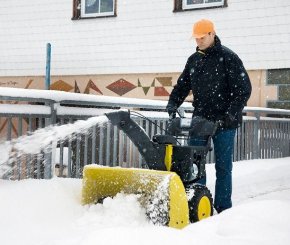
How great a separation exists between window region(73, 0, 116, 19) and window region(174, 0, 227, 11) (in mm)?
1715

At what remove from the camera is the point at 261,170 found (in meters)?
7.96

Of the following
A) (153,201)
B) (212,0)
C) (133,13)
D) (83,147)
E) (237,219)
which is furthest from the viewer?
(133,13)

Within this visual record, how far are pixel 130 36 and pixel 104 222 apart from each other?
28.5 ft

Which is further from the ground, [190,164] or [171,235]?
[190,164]

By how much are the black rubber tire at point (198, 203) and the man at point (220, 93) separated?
58 cm

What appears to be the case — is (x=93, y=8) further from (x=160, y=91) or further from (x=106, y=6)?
(x=160, y=91)

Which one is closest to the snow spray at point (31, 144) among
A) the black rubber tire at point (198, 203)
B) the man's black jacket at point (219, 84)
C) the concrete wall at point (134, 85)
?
the man's black jacket at point (219, 84)

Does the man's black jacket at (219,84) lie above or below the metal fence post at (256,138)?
above

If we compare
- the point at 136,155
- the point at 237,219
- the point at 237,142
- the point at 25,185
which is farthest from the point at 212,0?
the point at 237,219

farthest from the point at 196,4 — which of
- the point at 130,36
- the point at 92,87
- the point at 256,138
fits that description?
the point at 256,138

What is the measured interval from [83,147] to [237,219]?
2.99m

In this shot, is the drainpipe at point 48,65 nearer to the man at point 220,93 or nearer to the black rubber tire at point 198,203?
the man at point 220,93

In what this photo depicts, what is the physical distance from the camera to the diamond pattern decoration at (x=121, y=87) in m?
12.0

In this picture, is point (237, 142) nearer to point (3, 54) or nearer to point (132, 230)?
point (132, 230)
